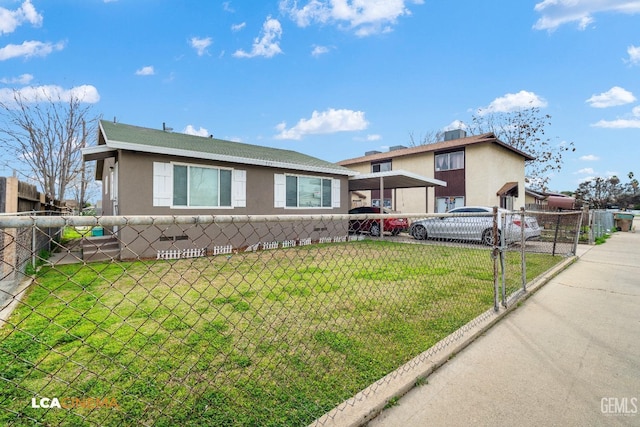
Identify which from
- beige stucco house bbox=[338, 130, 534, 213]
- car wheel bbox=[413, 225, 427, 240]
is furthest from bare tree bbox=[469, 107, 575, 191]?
car wheel bbox=[413, 225, 427, 240]

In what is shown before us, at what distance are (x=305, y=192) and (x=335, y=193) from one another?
165 cm

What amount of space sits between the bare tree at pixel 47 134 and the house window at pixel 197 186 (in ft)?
32.3

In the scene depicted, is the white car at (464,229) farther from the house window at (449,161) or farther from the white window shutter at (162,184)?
the house window at (449,161)

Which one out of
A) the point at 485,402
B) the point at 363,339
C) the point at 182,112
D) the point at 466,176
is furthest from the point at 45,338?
the point at 466,176

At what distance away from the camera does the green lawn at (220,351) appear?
2.14 metres

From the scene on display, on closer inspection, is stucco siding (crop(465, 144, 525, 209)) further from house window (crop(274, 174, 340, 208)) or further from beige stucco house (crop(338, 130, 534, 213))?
house window (crop(274, 174, 340, 208))

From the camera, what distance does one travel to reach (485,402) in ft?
7.64

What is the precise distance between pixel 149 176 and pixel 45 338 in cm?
630

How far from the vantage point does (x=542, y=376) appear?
8.84 feet

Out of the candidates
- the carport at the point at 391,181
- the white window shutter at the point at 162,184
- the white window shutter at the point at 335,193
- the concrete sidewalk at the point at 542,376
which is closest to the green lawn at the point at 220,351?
the concrete sidewalk at the point at 542,376

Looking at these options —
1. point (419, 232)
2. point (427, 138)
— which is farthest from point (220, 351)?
point (427, 138)

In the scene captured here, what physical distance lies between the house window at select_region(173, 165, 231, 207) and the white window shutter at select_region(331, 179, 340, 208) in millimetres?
4755

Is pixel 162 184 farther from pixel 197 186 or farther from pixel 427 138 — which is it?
pixel 427 138

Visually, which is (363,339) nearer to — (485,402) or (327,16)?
(485,402)
